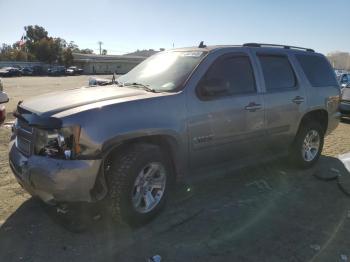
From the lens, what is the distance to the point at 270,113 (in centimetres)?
544

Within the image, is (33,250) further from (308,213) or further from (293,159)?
(293,159)

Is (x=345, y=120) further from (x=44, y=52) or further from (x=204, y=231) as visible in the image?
(x=44, y=52)

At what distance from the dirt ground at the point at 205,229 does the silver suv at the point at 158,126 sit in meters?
0.35

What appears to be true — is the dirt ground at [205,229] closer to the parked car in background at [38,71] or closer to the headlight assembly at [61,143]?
the headlight assembly at [61,143]

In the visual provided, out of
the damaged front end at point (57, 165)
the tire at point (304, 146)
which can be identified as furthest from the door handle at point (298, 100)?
the damaged front end at point (57, 165)

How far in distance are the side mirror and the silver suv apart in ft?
0.04

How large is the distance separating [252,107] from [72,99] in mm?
2324

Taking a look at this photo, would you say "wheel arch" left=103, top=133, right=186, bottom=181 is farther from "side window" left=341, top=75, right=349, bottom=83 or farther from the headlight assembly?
"side window" left=341, top=75, right=349, bottom=83

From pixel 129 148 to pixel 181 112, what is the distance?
28.9 inches

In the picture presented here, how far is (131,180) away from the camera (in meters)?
3.85

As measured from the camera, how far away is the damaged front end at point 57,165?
3545mm

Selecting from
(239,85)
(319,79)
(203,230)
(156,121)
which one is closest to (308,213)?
(203,230)

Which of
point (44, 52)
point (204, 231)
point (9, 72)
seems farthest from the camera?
point (44, 52)

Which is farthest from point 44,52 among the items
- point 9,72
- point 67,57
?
point 9,72
